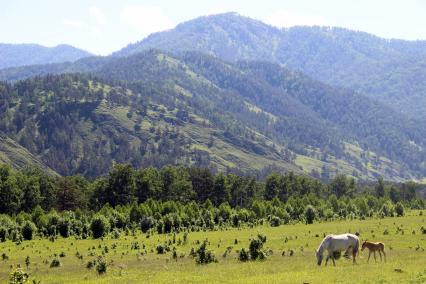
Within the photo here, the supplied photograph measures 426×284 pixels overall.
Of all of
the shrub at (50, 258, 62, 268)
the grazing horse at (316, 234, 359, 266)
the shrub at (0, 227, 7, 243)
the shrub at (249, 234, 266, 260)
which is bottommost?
the shrub at (0, 227, 7, 243)

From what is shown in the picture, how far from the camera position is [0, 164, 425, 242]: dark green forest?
9612cm

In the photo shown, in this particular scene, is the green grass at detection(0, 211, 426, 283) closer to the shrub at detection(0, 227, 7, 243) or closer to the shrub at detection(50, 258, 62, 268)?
the shrub at detection(50, 258, 62, 268)

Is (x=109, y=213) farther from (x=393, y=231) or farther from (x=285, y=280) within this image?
(x=285, y=280)

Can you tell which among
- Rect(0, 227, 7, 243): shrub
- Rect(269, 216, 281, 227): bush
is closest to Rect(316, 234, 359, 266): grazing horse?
Rect(0, 227, 7, 243): shrub

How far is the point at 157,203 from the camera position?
121 meters

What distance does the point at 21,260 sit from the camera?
57438 mm

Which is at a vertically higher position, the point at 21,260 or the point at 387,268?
the point at 387,268

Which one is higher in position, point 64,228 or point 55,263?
point 55,263

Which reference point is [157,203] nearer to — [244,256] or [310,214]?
[310,214]

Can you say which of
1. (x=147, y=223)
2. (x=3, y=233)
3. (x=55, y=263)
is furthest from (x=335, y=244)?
(x=3, y=233)

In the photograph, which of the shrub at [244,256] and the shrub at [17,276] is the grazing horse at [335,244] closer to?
the shrub at [244,256]

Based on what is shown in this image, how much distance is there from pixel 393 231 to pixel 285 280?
5065 centimetres

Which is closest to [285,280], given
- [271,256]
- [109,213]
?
[271,256]

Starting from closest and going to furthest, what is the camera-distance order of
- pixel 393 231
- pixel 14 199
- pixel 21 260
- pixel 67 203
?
pixel 21 260, pixel 393 231, pixel 14 199, pixel 67 203
